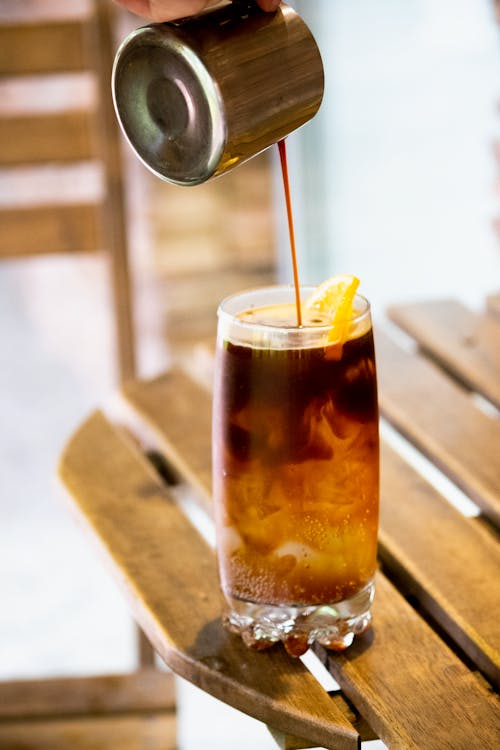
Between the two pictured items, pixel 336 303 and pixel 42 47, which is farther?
pixel 42 47

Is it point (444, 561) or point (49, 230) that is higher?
point (49, 230)

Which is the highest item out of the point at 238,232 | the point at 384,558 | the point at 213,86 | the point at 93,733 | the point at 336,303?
the point at 213,86

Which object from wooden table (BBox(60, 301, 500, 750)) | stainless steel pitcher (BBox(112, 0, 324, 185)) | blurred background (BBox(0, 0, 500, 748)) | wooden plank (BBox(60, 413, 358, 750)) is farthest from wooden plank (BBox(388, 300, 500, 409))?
blurred background (BBox(0, 0, 500, 748))

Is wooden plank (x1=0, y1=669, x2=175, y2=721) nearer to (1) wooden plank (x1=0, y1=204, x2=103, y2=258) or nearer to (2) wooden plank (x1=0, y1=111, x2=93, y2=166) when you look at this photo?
(1) wooden plank (x1=0, y1=204, x2=103, y2=258)

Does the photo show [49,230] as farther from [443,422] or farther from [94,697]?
[443,422]

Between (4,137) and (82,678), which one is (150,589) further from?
(4,137)

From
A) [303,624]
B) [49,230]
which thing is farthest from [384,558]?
[49,230]
